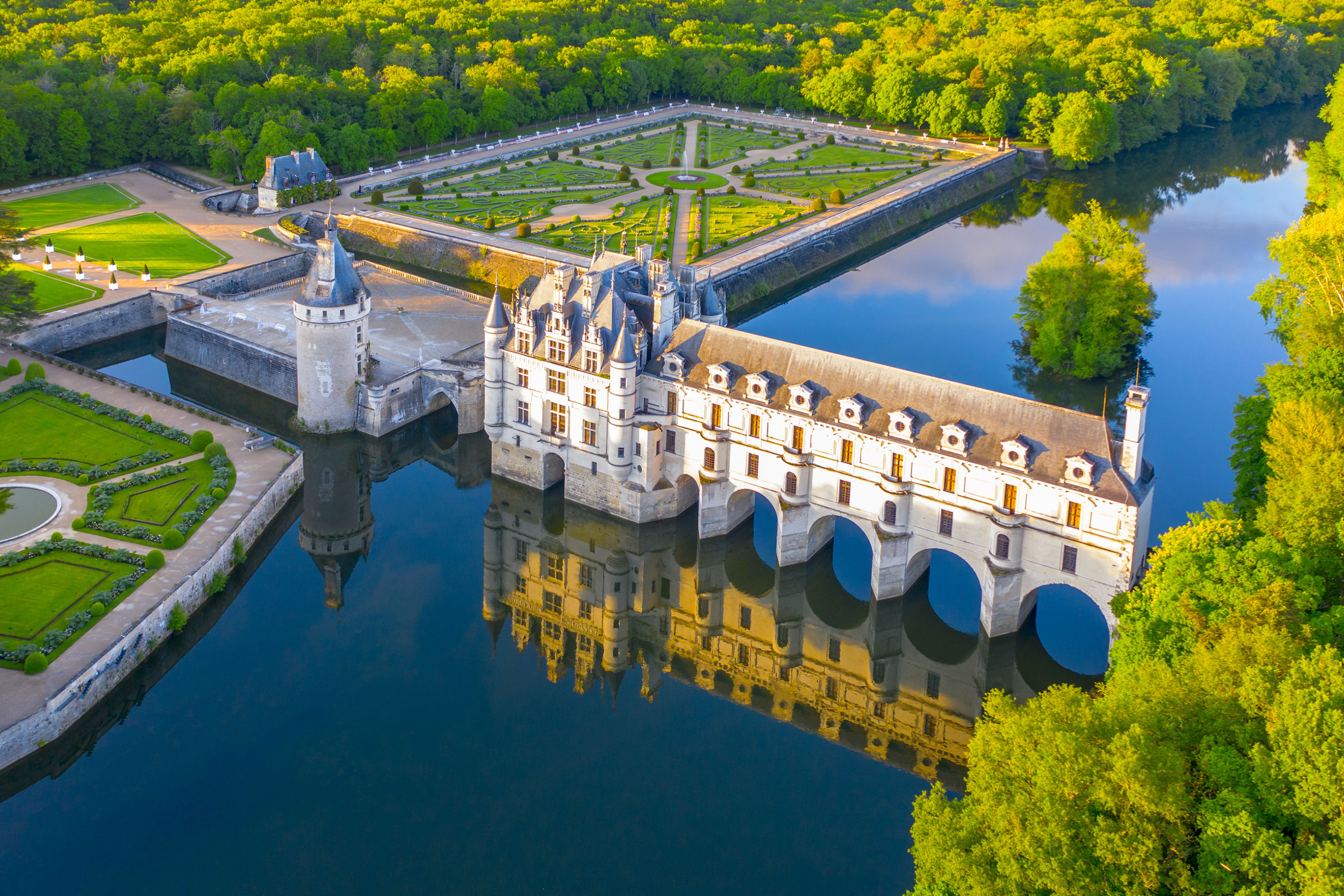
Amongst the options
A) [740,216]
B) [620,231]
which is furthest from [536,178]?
[740,216]

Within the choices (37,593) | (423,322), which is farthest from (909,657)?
(423,322)

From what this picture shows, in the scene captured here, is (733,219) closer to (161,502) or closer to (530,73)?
(530,73)

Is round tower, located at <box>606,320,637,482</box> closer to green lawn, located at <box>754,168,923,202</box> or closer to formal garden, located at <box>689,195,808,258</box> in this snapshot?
formal garden, located at <box>689,195,808,258</box>

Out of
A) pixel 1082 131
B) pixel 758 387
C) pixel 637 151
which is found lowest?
pixel 758 387

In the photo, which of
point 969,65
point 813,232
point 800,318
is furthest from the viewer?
point 969,65

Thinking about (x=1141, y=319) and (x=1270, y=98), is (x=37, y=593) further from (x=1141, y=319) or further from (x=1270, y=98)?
(x=1270, y=98)

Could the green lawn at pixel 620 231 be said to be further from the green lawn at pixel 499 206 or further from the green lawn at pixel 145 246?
the green lawn at pixel 145 246

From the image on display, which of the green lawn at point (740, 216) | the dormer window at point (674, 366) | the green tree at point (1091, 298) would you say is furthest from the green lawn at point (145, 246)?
the green tree at point (1091, 298)
